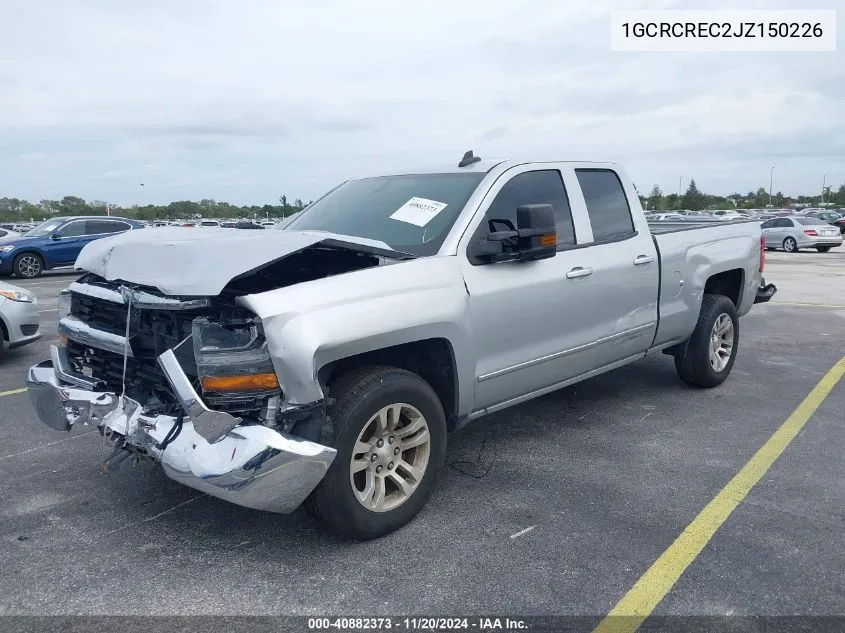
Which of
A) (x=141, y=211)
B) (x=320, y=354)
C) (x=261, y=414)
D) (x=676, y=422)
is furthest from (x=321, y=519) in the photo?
(x=141, y=211)

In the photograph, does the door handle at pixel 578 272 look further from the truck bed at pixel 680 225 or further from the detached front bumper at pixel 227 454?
the detached front bumper at pixel 227 454

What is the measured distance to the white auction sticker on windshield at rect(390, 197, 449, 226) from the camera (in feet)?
13.6

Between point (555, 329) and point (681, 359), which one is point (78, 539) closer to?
point (555, 329)

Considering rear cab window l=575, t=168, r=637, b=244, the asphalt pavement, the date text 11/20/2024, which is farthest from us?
rear cab window l=575, t=168, r=637, b=244

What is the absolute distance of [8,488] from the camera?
4.12m

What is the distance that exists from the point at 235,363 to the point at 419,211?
64.8 inches

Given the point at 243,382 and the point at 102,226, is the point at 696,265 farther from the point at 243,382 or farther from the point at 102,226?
the point at 102,226

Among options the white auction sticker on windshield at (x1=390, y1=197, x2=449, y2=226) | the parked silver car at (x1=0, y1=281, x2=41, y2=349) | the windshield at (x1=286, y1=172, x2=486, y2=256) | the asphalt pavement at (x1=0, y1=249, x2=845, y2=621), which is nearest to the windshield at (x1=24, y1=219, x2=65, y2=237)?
the parked silver car at (x1=0, y1=281, x2=41, y2=349)

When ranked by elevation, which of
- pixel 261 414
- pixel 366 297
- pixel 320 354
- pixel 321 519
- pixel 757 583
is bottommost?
pixel 757 583

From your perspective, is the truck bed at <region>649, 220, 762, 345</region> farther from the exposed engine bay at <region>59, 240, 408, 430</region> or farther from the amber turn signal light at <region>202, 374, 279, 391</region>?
the amber turn signal light at <region>202, 374, 279, 391</region>

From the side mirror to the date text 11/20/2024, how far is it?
1.88 meters

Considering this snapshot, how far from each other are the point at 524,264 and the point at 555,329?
477mm

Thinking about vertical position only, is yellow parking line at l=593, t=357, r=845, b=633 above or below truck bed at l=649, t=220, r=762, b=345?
below

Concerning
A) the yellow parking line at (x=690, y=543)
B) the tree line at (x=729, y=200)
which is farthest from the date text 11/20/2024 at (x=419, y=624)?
the tree line at (x=729, y=200)
